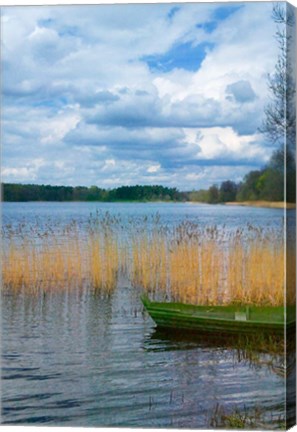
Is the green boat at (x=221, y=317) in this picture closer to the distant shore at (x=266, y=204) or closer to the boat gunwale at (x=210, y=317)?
the boat gunwale at (x=210, y=317)

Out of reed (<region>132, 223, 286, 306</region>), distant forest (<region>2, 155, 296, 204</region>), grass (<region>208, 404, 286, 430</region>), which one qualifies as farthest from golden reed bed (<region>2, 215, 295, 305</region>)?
grass (<region>208, 404, 286, 430</region>)

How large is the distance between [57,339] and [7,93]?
186 centimetres

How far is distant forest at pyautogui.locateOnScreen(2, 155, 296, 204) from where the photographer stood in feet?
26.6

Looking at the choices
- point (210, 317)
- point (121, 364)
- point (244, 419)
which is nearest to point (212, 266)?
point (210, 317)

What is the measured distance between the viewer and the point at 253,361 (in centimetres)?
814

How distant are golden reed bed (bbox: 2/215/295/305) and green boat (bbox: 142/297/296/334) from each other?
0.20 ft

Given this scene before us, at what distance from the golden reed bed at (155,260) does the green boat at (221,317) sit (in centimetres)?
6

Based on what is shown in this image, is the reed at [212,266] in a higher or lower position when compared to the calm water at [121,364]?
higher

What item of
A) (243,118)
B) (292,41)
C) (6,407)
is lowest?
(6,407)

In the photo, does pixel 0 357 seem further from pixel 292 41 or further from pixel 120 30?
pixel 292 41

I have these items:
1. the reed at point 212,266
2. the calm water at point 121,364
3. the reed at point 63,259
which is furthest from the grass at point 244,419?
the reed at point 63,259

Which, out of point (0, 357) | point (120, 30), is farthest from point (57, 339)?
point (120, 30)

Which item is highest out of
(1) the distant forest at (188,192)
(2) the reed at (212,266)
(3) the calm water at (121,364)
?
(1) the distant forest at (188,192)

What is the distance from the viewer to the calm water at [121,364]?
320 inches
